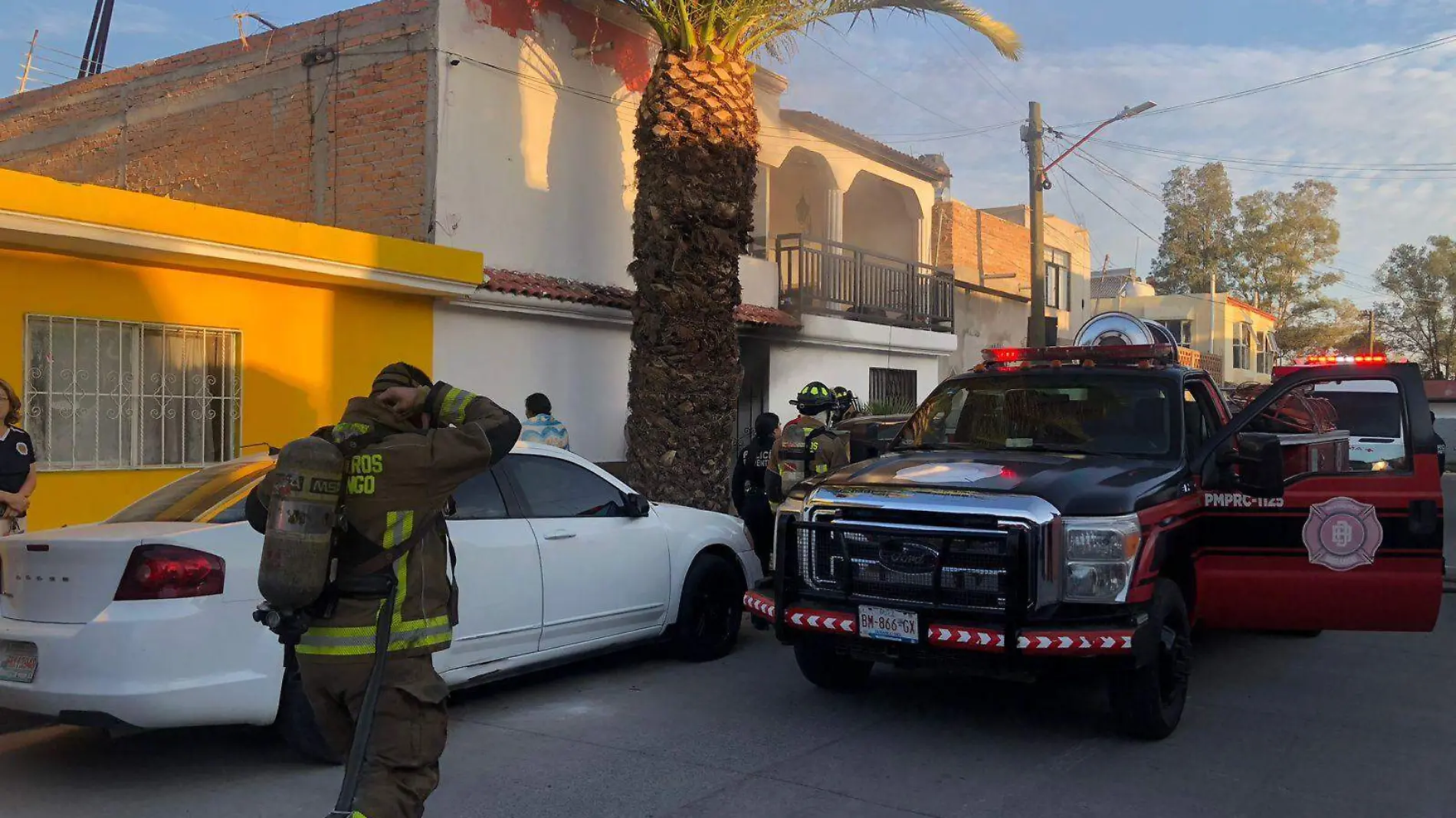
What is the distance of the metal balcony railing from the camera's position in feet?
53.5

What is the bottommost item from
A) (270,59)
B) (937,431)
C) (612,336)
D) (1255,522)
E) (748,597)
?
(748,597)

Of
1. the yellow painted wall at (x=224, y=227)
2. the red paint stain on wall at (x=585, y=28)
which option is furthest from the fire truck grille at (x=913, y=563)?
the red paint stain on wall at (x=585, y=28)

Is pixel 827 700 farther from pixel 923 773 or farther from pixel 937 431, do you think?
pixel 937 431

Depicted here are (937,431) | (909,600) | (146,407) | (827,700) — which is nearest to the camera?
(909,600)

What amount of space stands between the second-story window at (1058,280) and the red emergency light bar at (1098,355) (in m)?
21.3

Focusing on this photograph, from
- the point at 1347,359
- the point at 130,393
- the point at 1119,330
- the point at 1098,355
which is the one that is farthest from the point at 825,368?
the point at 1347,359

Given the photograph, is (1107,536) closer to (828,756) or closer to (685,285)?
(828,756)

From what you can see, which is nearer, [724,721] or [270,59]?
[724,721]

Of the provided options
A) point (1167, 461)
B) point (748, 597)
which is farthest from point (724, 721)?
point (1167, 461)

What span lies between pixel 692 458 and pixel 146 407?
16.2 ft

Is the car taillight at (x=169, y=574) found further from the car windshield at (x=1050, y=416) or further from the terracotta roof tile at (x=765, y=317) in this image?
the terracotta roof tile at (x=765, y=317)

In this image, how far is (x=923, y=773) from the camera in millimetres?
4977

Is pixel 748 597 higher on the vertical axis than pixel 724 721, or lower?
higher

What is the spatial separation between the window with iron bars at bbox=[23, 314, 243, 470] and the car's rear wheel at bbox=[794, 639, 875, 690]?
5711 mm
